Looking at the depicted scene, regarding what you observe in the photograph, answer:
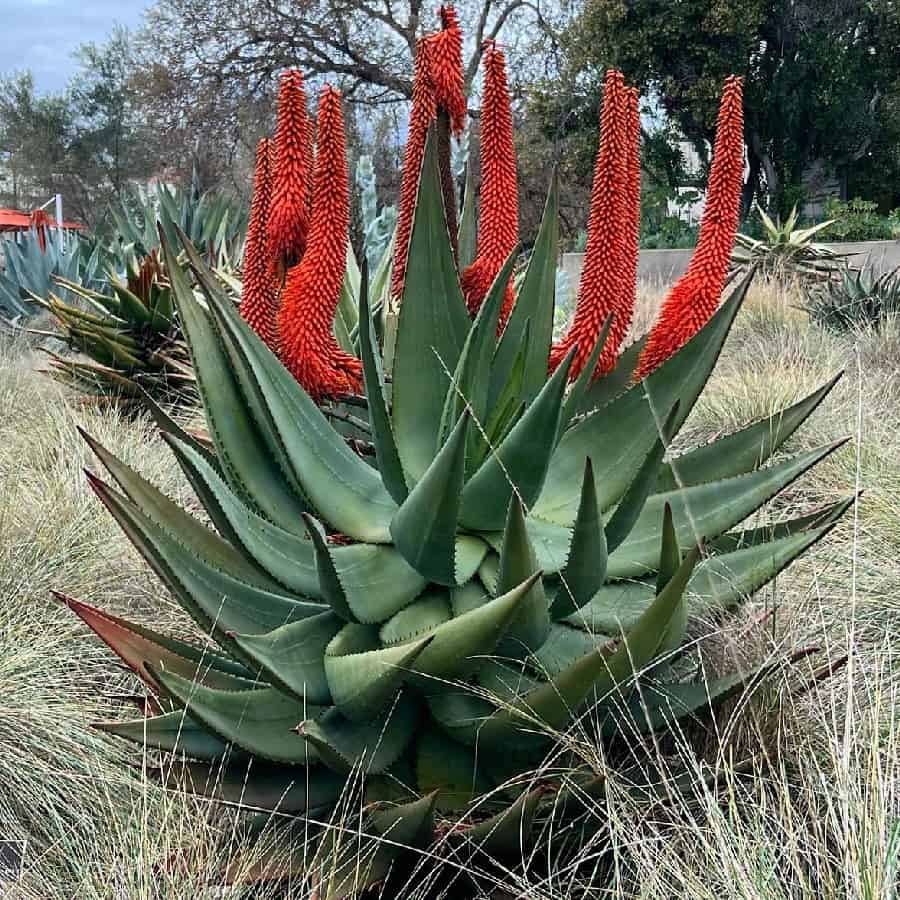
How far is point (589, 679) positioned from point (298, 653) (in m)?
0.47

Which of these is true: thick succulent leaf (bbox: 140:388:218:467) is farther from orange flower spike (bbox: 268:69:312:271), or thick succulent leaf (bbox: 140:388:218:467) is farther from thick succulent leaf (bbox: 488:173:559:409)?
thick succulent leaf (bbox: 488:173:559:409)

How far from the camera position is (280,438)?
1.69m

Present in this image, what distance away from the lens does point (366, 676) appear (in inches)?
57.5

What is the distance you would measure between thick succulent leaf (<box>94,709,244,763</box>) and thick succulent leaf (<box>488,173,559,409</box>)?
2.54 feet

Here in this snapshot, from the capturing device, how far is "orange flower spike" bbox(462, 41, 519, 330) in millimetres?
1902

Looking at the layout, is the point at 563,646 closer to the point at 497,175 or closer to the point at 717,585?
the point at 717,585

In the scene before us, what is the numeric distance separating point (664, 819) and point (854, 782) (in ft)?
1.30

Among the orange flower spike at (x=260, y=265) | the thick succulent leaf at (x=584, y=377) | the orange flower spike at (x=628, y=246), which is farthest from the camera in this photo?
the orange flower spike at (x=260, y=265)

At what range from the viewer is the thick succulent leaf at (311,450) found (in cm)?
169

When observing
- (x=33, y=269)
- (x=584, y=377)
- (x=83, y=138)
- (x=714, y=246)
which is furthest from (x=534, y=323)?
(x=83, y=138)

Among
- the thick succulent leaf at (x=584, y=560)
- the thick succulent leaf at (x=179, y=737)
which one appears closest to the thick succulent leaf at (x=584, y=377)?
the thick succulent leaf at (x=584, y=560)

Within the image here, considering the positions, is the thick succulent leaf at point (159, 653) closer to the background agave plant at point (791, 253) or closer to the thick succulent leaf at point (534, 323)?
the thick succulent leaf at point (534, 323)

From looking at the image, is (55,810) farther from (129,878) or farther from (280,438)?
(280,438)

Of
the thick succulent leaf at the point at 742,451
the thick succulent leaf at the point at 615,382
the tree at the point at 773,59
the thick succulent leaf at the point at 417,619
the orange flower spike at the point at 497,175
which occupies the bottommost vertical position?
the thick succulent leaf at the point at 417,619
